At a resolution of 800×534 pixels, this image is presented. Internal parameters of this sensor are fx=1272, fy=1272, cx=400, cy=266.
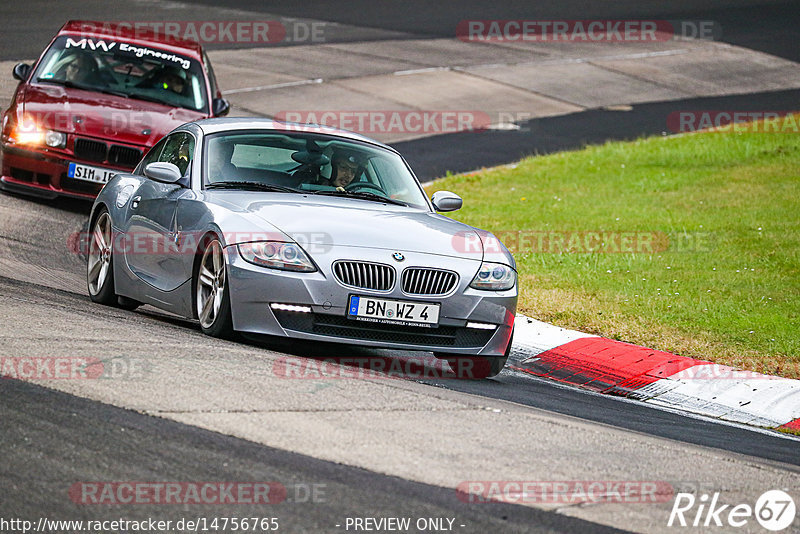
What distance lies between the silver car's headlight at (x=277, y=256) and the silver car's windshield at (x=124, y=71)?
680 cm

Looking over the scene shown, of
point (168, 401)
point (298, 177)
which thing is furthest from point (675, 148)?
point (168, 401)

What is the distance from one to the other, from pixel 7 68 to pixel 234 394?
1750 centimetres

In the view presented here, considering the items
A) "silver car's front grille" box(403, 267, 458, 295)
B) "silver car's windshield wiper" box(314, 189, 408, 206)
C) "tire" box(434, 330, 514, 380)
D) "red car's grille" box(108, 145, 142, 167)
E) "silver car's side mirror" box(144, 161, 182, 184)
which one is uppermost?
"silver car's side mirror" box(144, 161, 182, 184)

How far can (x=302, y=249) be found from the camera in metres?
7.43

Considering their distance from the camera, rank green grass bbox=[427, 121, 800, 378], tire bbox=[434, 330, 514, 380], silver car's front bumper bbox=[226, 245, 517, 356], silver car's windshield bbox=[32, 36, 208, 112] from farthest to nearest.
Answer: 1. silver car's windshield bbox=[32, 36, 208, 112]
2. green grass bbox=[427, 121, 800, 378]
3. tire bbox=[434, 330, 514, 380]
4. silver car's front bumper bbox=[226, 245, 517, 356]

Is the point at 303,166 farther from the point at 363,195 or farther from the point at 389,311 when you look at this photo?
the point at 389,311

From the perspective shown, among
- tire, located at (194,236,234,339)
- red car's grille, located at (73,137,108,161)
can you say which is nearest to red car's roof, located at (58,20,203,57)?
red car's grille, located at (73,137,108,161)

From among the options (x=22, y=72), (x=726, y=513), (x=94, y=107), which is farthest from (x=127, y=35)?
(x=726, y=513)

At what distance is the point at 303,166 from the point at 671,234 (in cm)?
652

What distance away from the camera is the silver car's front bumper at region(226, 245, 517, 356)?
7312mm

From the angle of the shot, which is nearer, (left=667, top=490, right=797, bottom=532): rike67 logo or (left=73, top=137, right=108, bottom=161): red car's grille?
(left=667, top=490, right=797, bottom=532): rike67 logo

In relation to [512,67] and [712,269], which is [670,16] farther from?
[712,269]

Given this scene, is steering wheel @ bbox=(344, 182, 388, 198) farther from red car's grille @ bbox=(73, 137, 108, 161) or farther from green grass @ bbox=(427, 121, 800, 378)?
red car's grille @ bbox=(73, 137, 108, 161)

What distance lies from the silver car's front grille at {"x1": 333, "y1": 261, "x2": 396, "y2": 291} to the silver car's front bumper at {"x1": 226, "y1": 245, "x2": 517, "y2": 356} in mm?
35
